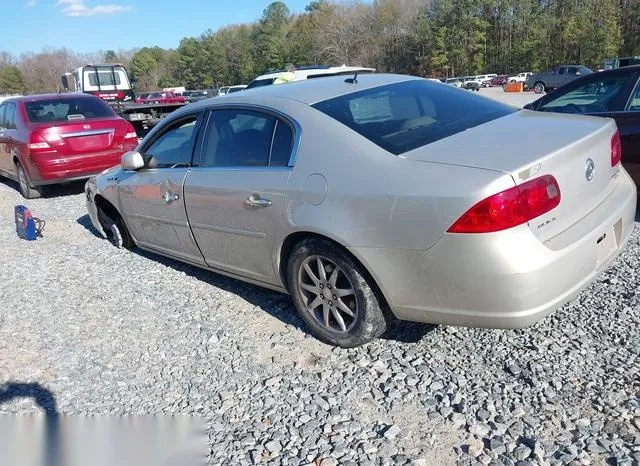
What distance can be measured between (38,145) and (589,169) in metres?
7.74

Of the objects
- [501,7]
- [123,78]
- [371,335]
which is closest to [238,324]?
[371,335]

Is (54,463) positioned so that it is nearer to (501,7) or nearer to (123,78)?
(123,78)

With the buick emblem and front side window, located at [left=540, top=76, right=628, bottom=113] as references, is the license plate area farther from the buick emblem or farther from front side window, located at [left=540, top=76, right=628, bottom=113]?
front side window, located at [left=540, top=76, right=628, bottom=113]

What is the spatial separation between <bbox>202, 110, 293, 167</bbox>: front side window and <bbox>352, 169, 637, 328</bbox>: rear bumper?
0.94m

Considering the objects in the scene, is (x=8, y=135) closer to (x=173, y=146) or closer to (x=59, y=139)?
(x=59, y=139)

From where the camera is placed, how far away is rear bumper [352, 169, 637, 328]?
2.51 meters

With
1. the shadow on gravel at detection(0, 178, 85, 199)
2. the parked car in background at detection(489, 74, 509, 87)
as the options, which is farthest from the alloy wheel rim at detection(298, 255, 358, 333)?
the parked car in background at detection(489, 74, 509, 87)

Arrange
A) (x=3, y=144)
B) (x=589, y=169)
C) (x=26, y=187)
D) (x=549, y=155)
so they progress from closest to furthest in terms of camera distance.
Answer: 1. (x=549, y=155)
2. (x=589, y=169)
3. (x=26, y=187)
4. (x=3, y=144)

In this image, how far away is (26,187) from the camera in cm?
882

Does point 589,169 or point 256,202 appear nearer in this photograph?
point 589,169

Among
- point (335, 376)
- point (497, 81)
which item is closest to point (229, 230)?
point (335, 376)

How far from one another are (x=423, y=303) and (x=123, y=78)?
65.4 feet

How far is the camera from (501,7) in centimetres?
7375

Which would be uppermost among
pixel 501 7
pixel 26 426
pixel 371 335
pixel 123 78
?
pixel 501 7
